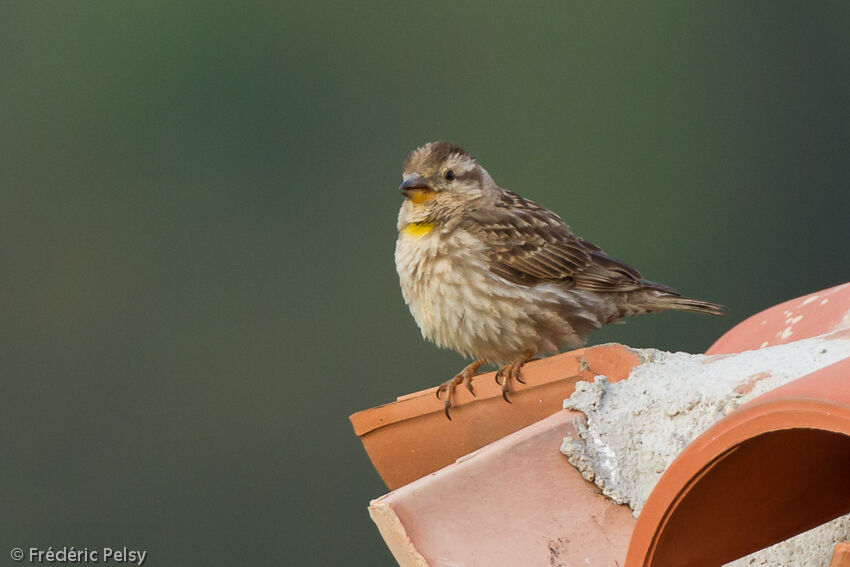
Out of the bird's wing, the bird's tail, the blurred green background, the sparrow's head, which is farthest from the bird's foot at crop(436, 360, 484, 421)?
the blurred green background

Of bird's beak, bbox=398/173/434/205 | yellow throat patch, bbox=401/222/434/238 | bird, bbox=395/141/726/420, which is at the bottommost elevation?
bird, bbox=395/141/726/420

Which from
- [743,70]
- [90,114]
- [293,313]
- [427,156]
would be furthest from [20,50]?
[427,156]

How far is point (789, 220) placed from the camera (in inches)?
763

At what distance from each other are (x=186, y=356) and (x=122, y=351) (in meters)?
0.79

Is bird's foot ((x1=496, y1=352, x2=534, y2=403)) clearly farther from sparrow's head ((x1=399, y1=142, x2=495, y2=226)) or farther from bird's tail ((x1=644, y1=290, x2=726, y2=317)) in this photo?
bird's tail ((x1=644, y1=290, x2=726, y2=317))

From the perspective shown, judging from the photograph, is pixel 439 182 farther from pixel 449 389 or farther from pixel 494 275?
pixel 449 389

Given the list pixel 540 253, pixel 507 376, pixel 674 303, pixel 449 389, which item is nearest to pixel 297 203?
pixel 674 303

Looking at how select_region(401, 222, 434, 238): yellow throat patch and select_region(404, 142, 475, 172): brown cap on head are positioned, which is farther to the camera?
select_region(404, 142, 475, 172): brown cap on head

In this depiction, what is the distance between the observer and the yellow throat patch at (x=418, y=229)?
5438 mm

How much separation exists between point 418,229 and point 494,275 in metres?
0.40

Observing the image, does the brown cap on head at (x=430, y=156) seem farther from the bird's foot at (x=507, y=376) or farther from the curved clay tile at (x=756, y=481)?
the curved clay tile at (x=756, y=481)

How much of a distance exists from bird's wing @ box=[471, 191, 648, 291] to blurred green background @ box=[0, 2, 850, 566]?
9.73 meters

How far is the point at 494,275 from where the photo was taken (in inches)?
206

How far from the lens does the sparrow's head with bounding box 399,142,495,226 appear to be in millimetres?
5570
